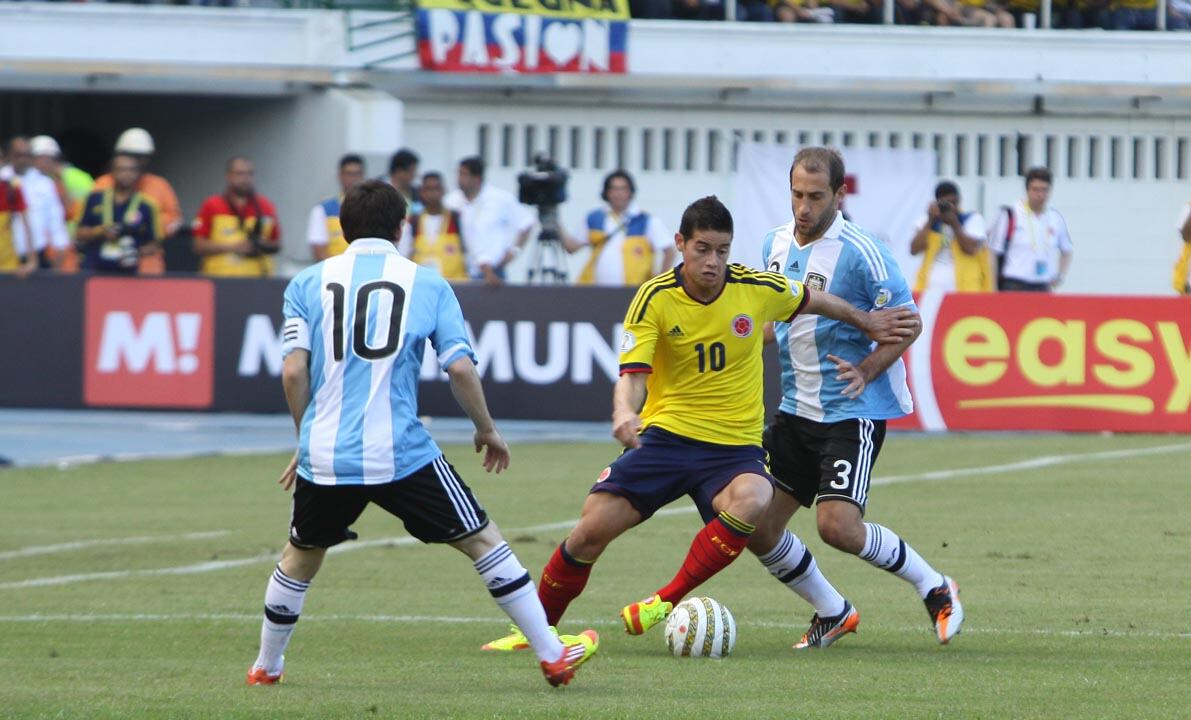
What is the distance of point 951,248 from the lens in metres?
20.6

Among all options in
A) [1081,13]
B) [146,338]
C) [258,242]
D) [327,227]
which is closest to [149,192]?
→ [258,242]

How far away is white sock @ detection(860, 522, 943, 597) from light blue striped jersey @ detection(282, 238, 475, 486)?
2.31 meters

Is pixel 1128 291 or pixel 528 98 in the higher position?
pixel 528 98

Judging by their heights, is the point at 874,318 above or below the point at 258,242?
below

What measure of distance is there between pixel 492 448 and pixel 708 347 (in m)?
1.38

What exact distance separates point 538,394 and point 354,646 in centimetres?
1017

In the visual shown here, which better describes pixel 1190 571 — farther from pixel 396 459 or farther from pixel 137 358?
pixel 137 358

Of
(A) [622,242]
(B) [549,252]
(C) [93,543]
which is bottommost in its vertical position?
(C) [93,543]

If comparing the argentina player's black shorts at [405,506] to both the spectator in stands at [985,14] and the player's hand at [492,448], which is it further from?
the spectator in stands at [985,14]

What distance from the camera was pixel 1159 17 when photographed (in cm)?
2939

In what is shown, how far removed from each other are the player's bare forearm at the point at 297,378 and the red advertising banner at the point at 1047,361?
11.8 m

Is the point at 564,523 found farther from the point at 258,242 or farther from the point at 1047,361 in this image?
the point at 258,242

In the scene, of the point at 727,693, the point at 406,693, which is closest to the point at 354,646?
the point at 406,693

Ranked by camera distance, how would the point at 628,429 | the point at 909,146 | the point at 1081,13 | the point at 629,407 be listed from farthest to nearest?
the point at 1081,13 < the point at 909,146 < the point at 629,407 < the point at 628,429
